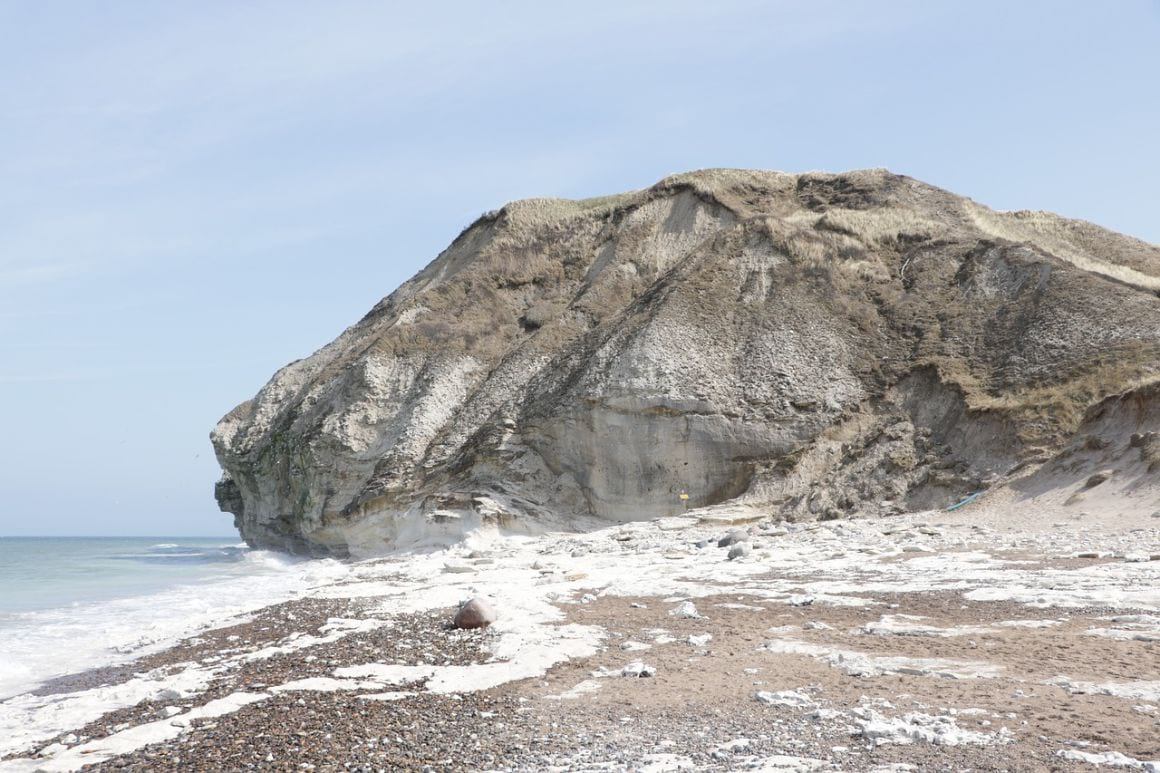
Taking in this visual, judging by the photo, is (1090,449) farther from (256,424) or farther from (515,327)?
(256,424)

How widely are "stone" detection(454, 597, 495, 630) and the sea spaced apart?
168 inches

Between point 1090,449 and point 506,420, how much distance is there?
15.3m

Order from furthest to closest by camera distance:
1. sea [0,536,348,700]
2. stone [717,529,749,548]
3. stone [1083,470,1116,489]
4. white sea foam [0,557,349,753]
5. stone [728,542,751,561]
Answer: stone [717,529,749,548] < stone [1083,470,1116,489] < stone [728,542,751,561] < sea [0,536,348,700] < white sea foam [0,557,349,753]

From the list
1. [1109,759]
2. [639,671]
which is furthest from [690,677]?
[1109,759]

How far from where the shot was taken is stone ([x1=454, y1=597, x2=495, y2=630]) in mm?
11352

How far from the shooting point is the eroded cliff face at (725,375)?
2553 cm

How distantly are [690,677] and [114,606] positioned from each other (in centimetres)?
1463

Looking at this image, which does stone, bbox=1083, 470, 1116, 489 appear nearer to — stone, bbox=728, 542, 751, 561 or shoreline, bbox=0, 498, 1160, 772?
shoreline, bbox=0, 498, 1160, 772

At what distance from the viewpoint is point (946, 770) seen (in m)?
5.64

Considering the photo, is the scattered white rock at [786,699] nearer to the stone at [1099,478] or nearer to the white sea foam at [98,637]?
the white sea foam at [98,637]

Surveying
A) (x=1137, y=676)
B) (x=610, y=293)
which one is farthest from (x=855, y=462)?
(x=1137, y=676)

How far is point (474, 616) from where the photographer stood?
1142 centimetres

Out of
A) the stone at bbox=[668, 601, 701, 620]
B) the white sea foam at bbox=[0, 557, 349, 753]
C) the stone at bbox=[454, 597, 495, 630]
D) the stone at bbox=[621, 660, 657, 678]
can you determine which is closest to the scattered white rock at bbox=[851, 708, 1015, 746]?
the stone at bbox=[621, 660, 657, 678]

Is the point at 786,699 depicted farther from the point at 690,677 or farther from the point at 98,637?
the point at 98,637
